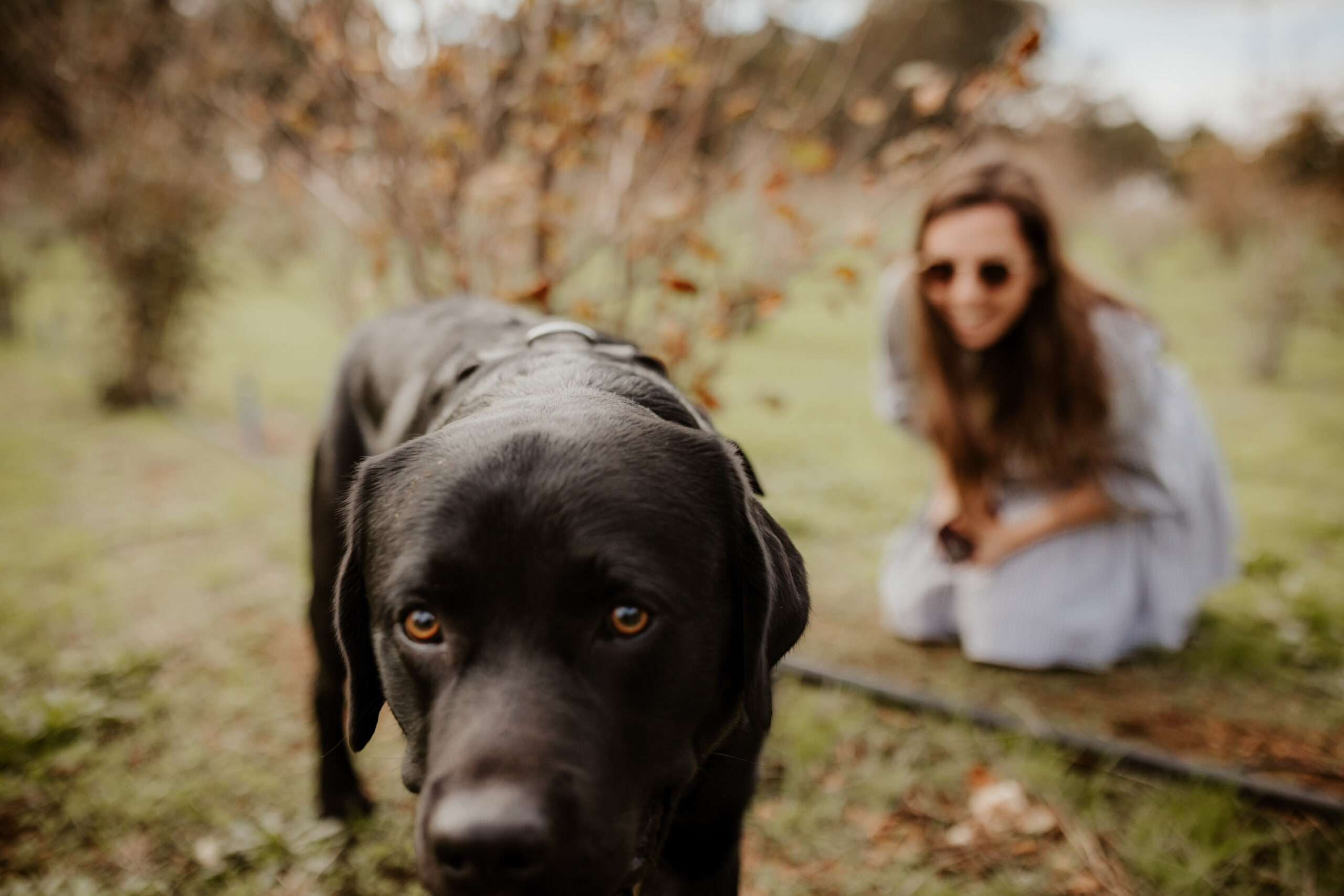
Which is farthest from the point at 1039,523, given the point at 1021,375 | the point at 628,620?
the point at 628,620

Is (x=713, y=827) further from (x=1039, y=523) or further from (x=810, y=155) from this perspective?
(x=1039, y=523)

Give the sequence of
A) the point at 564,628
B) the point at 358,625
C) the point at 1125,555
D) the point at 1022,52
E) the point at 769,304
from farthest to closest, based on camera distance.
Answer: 1. the point at 1125,555
2. the point at 769,304
3. the point at 1022,52
4. the point at 358,625
5. the point at 564,628

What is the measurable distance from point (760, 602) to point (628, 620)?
0.26m

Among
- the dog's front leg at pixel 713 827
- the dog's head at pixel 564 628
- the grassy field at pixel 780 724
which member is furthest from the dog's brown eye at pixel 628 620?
the grassy field at pixel 780 724

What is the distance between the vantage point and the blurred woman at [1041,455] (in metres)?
3.15

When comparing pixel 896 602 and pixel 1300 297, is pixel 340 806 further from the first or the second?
pixel 1300 297

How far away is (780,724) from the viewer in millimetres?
2865

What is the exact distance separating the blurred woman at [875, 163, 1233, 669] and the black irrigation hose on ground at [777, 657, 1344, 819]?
1.86 ft

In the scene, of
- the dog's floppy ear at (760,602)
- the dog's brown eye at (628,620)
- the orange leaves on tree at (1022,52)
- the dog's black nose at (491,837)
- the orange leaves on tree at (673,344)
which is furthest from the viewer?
the orange leaves on tree at (673,344)

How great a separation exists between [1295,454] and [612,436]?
8.03m

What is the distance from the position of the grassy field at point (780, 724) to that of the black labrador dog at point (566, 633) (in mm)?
1051

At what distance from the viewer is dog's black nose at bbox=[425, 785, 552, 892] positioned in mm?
1051

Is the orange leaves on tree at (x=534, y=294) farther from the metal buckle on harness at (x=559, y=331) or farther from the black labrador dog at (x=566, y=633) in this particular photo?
the black labrador dog at (x=566, y=633)

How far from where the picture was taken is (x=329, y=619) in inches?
92.3
